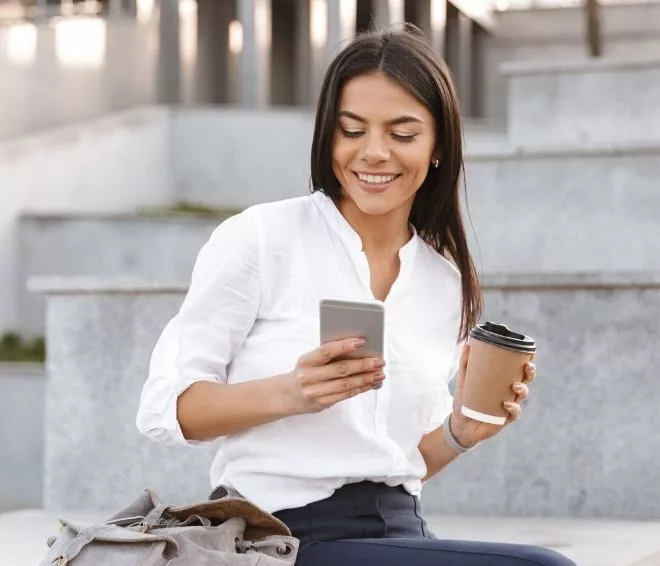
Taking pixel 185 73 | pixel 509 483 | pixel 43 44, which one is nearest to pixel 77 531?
pixel 509 483

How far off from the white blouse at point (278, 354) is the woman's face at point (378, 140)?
0.09m

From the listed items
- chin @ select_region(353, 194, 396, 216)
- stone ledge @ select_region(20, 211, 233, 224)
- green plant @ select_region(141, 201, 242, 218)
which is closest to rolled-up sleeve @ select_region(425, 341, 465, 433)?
chin @ select_region(353, 194, 396, 216)

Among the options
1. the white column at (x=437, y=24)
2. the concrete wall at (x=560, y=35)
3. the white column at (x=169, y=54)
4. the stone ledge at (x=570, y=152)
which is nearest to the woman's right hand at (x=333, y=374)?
the stone ledge at (x=570, y=152)

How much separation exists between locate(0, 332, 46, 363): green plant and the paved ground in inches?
165

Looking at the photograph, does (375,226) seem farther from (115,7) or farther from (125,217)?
(115,7)

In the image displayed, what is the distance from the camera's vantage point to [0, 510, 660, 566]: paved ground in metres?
4.36

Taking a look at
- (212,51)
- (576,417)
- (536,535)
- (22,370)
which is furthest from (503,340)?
(212,51)

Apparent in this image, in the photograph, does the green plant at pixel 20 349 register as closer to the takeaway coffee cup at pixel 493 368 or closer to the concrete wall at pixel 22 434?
the concrete wall at pixel 22 434

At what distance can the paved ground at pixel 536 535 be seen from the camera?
4359 mm

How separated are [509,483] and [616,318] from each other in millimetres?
718

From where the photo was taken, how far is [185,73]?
17812 millimetres

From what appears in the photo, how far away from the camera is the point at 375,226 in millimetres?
2994

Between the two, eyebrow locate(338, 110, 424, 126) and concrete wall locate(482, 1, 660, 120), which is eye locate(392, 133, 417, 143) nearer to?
eyebrow locate(338, 110, 424, 126)

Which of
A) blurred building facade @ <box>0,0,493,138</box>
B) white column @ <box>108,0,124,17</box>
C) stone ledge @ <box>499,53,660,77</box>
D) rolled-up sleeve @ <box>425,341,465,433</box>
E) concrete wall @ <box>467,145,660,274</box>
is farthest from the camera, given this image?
white column @ <box>108,0,124,17</box>
